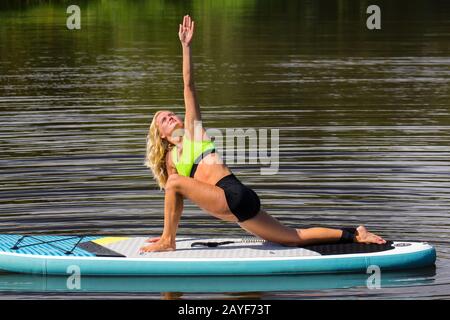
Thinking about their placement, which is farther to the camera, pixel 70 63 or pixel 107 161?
pixel 70 63

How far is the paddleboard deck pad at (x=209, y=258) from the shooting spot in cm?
1222

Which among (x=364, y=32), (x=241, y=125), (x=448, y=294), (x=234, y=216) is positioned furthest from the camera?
(x=364, y=32)

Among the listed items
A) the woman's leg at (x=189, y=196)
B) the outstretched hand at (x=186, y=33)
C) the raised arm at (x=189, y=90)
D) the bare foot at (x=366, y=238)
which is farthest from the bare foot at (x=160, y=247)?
the outstretched hand at (x=186, y=33)

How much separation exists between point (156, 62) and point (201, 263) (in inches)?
781

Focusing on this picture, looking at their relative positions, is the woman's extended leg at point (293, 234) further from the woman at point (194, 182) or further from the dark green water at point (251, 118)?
the dark green water at point (251, 118)

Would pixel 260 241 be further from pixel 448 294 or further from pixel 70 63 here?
pixel 70 63

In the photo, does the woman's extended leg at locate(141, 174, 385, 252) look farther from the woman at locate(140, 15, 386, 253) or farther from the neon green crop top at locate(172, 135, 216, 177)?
the neon green crop top at locate(172, 135, 216, 177)

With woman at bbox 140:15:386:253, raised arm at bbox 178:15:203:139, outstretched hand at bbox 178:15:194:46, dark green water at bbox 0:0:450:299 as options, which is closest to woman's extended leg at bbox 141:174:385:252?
woman at bbox 140:15:386:253

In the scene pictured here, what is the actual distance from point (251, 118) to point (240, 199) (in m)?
10.4

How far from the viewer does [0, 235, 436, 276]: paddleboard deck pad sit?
12.2 metres

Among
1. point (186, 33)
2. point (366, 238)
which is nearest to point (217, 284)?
point (366, 238)

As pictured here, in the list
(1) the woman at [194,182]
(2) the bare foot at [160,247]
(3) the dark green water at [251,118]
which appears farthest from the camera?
(3) the dark green water at [251,118]
